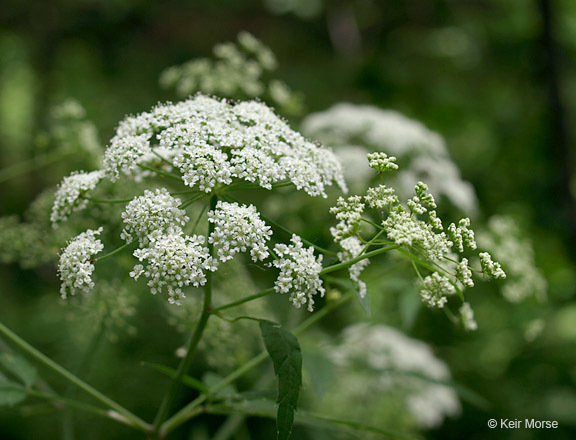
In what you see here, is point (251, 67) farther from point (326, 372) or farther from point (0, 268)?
point (0, 268)

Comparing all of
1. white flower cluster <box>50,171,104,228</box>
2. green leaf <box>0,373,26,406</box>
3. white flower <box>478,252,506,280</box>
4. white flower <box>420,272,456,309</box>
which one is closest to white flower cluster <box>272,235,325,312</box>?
white flower <box>420,272,456,309</box>

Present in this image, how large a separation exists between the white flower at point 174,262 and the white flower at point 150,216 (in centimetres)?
6

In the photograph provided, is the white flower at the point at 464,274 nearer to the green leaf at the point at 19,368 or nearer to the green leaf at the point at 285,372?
the green leaf at the point at 285,372

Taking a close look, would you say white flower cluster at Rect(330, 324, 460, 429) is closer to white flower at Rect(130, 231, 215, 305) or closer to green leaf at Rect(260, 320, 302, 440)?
green leaf at Rect(260, 320, 302, 440)

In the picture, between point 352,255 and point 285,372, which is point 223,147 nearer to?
point 352,255

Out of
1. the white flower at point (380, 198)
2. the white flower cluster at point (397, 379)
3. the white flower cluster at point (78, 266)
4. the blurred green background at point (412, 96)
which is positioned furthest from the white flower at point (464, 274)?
the white flower cluster at point (397, 379)

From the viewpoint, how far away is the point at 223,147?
2389 mm

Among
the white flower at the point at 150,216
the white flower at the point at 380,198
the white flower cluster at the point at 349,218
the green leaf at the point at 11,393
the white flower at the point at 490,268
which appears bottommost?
the green leaf at the point at 11,393

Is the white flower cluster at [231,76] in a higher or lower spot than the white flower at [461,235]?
higher

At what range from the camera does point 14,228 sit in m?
3.21

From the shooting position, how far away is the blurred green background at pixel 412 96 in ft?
19.6

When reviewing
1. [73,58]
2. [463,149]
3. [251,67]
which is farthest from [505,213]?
[73,58]

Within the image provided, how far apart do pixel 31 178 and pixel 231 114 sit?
8.07 meters

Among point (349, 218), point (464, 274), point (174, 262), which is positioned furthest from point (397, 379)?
point (174, 262)
